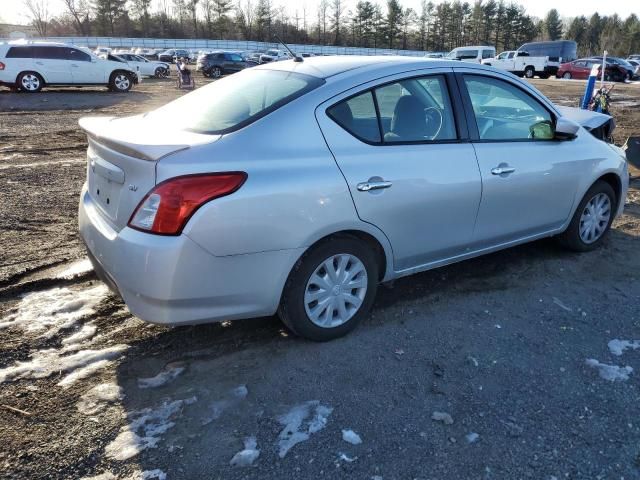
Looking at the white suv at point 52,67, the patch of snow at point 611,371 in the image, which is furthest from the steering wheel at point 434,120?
the white suv at point 52,67

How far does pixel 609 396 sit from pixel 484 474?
3.26 feet

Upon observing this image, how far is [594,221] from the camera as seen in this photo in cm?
470

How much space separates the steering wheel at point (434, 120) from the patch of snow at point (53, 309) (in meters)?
2.55

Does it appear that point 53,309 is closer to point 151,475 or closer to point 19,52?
point 151,475

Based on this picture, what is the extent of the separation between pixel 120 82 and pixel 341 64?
19.6 metres

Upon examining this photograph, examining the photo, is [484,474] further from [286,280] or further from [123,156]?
[123,156]

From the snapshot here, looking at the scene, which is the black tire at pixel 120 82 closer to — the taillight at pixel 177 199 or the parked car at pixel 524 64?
the taillight at pixel 177 199

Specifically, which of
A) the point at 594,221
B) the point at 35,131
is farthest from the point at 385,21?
the point at 594,221

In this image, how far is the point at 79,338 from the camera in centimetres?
322

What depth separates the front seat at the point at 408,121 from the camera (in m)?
3.32

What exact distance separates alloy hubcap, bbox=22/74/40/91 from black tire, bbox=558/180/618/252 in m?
19.2

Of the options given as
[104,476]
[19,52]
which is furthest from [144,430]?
[19,52]

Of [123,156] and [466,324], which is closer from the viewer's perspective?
[123,156]

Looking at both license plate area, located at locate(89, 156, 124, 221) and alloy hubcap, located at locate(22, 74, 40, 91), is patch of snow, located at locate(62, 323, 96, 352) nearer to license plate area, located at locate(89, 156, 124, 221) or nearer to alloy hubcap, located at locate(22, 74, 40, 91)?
license plate area, located at locate(89, 156, 124, 221)
